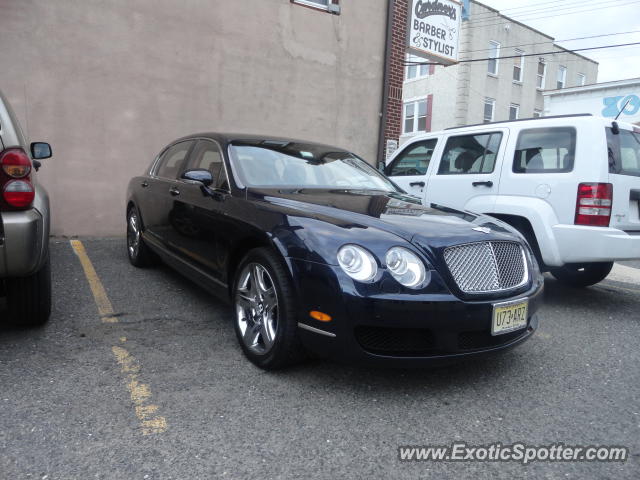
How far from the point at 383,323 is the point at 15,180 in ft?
7.50

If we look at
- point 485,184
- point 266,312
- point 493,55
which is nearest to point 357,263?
point 266,312

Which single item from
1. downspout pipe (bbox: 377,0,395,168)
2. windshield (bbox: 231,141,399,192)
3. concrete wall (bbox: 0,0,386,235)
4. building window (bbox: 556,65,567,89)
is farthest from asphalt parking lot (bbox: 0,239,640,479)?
building window (bbox: 556,65,567,89)

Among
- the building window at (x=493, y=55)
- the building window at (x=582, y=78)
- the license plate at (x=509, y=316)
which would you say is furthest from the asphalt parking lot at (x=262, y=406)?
the building window at (x=582, y=78)

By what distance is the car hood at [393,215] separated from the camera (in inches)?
107

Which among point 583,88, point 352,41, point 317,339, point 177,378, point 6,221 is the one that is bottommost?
point 177,378

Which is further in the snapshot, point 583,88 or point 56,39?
point 583,88

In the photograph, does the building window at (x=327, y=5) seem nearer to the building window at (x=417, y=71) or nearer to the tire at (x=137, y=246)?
the tire at (x=137, y=246)

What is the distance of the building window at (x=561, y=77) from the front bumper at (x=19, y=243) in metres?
30.9

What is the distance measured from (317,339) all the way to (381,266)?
523mm

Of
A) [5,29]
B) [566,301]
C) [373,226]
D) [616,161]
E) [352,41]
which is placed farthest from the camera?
[352,41]

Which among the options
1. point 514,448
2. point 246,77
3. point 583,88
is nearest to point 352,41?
point 246,77

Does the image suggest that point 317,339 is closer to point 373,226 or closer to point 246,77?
point 373,226

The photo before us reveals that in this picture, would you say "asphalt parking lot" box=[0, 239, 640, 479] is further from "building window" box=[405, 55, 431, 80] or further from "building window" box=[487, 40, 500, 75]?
"building window" box=[487, 40, 500, 75]

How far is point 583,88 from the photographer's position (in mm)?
20938
